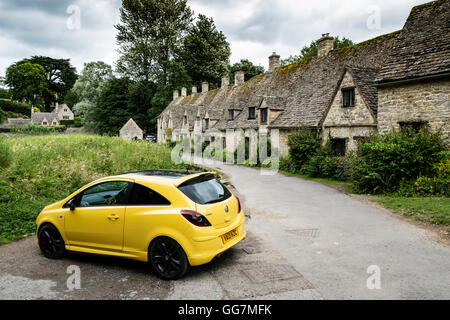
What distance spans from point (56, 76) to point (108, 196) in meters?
110

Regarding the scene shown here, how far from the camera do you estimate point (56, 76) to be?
99188 mm

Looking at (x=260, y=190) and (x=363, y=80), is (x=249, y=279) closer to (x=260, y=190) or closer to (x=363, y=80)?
(x=260, y=190)

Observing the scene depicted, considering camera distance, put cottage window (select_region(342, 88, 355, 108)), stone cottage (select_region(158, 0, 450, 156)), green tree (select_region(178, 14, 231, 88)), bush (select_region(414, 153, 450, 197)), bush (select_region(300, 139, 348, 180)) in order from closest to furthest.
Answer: bush (select_region(414, 153, 450, 197))
stone cottage (select_region(158, 0, 450, 156))
bush (select_region(300, 139, 348, 180))
cottage window (select_region(342, 88, 355, 108))
green tree (select_region(178, 14, 231, 88))

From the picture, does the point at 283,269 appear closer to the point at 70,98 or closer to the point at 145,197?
the point at 145,197

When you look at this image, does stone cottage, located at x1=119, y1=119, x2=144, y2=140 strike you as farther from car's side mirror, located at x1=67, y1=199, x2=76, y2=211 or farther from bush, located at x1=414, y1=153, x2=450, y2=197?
car's side mirror, located at x1=67, y1=199, x2=76, y2=211

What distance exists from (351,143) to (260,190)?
761 centimetres

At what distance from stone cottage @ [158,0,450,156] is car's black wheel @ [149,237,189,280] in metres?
14.1

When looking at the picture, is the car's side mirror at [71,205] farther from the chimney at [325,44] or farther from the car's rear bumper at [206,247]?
the chimney at [325,44]

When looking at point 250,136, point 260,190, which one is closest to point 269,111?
point 250,136

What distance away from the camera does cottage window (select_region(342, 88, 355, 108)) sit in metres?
18.4

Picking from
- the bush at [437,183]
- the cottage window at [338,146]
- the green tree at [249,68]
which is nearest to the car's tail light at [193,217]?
the bush at [437,183]

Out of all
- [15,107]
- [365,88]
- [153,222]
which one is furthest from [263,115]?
[15,107]

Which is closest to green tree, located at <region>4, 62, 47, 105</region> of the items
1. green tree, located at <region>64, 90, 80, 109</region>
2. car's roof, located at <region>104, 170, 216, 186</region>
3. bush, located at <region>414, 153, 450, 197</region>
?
green tree, located at <region>64, 90, 80, 109</region>

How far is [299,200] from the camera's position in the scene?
1215 cm
